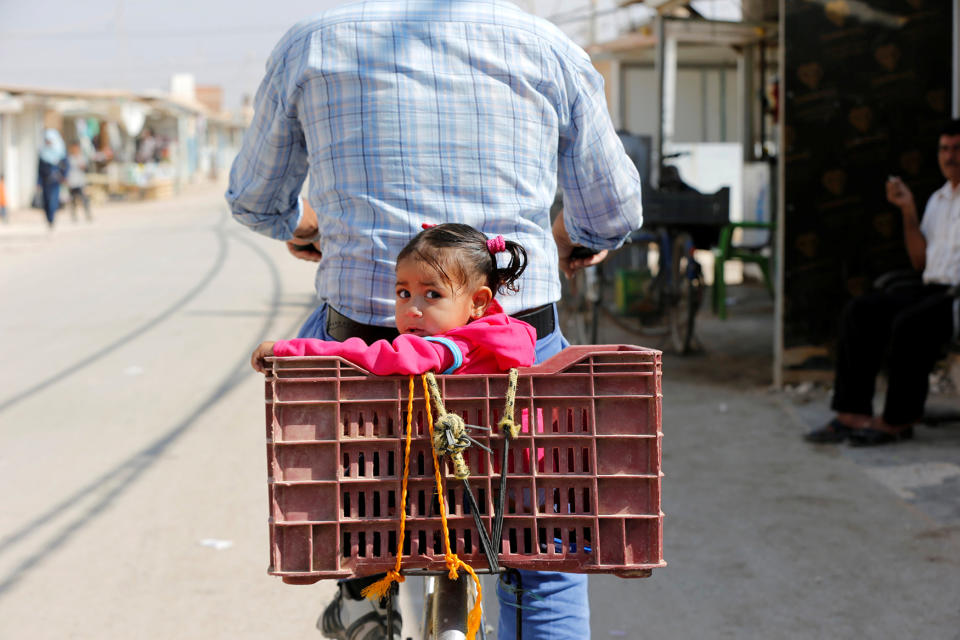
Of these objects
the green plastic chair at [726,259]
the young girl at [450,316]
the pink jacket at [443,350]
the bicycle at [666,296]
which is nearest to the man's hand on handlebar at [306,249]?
the young girl at [450,316]

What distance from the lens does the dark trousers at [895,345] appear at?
18.6ft

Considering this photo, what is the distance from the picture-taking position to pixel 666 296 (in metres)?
8.75

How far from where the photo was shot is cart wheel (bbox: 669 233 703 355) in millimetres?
8492

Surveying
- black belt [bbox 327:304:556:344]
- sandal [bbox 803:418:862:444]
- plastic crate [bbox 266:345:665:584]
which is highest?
black belt [bbox 327:304:556:344]

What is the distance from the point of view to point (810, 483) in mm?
5211

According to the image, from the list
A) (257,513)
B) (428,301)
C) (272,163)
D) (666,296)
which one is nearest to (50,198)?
(666,296)

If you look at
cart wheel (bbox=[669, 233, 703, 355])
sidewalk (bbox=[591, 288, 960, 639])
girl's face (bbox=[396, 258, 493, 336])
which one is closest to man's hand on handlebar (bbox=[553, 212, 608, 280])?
girl's face (bbox=[396, 258, 493, 336])

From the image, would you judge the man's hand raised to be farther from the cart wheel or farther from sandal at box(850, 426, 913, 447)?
the cart wheel

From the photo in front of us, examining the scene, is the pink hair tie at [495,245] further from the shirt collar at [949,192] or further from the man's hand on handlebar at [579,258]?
the shirt collar at [949,192]

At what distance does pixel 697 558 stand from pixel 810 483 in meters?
1.19

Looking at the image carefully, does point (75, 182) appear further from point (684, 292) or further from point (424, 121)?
point (424, 121)

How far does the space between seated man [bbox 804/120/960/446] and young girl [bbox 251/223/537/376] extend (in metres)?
4.15

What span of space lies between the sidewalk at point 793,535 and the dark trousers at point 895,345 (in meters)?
0.26

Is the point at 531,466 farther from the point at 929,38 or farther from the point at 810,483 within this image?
the point at 929,38
